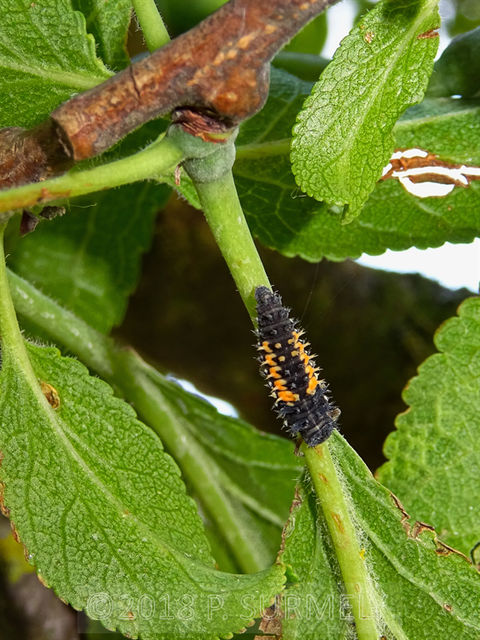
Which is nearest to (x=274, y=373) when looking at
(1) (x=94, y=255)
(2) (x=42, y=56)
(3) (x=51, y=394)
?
(3) (x=51, y=394)

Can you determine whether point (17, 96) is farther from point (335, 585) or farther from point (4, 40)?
point (335, 585)

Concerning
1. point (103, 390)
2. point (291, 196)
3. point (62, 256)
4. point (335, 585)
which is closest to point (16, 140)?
point (103, 390)

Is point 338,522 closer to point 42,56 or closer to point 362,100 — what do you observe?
point 362,100

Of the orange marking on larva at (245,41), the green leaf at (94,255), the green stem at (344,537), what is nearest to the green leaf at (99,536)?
the green stem at (344,537)

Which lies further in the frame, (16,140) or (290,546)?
(290,546)

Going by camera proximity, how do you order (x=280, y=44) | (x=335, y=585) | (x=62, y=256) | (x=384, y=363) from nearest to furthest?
(x=280, y=44) < (x=335, y=585) < (x=62, y=256) < (x=384, y=363)

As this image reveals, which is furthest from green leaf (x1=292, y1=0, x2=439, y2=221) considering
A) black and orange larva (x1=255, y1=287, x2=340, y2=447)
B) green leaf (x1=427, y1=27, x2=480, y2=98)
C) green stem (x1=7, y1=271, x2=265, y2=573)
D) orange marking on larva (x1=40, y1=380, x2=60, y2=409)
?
green stem (x1=7, y1=271, x2=265, y2=573)

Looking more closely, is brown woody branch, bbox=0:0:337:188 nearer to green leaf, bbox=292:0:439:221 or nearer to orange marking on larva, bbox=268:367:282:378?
green leaf, bbox=292:0:439:221
